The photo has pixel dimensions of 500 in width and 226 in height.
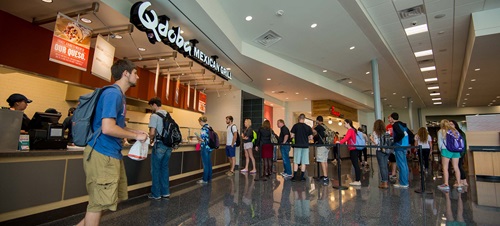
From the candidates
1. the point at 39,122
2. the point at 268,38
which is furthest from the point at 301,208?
the point at 268,38

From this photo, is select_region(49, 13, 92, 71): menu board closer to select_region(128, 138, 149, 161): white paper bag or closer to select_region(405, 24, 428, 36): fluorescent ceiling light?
select_region(128, 138, 149, 161): white paper bag

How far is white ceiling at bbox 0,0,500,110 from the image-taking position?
457 cm

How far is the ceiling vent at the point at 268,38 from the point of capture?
6.54 m

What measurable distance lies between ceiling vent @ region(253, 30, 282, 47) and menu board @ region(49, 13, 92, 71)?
13.6ft

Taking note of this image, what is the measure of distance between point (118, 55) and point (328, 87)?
8.52 metres

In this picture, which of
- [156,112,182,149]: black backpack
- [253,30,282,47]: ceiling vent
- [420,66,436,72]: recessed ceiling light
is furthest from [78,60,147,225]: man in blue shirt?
[420,66,436,72]: recessed ceiling light

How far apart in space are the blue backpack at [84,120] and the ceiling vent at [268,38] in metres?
5.43

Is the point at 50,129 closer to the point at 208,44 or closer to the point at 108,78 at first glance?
the point at 108,78

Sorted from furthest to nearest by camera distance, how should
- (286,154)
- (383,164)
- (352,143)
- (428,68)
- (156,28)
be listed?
(428,68) → (286,154) → (352,143) → (383,164) → (156,28)

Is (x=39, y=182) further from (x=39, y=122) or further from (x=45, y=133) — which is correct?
(x=39, y=122)

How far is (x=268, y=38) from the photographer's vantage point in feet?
22.2

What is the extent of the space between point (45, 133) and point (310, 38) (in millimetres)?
6326

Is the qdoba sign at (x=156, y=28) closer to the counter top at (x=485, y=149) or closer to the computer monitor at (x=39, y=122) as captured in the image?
the computer monitor at (x=39, y=122)

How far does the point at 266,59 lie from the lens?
7.53 metres
